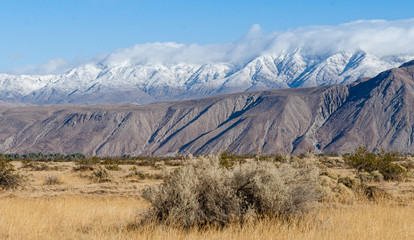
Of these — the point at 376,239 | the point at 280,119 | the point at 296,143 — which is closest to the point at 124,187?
the point at 376,239

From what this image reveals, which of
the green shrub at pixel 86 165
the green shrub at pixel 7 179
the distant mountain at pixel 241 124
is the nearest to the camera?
the green shrub at pixel 7 179

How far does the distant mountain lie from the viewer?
449 feet

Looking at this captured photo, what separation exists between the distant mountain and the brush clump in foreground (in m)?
117

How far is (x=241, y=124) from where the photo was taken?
14812 centimetres

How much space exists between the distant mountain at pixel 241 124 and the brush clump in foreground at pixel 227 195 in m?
117

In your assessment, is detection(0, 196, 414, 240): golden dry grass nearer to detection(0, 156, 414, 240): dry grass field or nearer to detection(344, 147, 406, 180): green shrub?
detection(0, 156, 414, 240): dry grass field

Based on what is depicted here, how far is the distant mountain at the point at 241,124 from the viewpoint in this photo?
137 meters

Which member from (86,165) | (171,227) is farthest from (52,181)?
(171,227)

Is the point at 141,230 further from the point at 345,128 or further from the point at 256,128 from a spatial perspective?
the point at 345,128

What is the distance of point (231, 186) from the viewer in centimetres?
894

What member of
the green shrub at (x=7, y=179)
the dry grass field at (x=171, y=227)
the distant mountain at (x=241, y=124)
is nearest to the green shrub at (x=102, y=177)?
the green shrub at (x=7, y=179)

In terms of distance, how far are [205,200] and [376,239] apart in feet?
10.9

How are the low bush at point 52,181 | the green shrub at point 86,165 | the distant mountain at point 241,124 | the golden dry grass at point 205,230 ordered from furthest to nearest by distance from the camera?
the distant mountain at point 241,124 < the green shrub at point 86,165 < the low bush at point 52,181 < the golden dry grass at point 205,230

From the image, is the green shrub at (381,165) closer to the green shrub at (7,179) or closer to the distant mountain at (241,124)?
the green shrub at (7,179)
